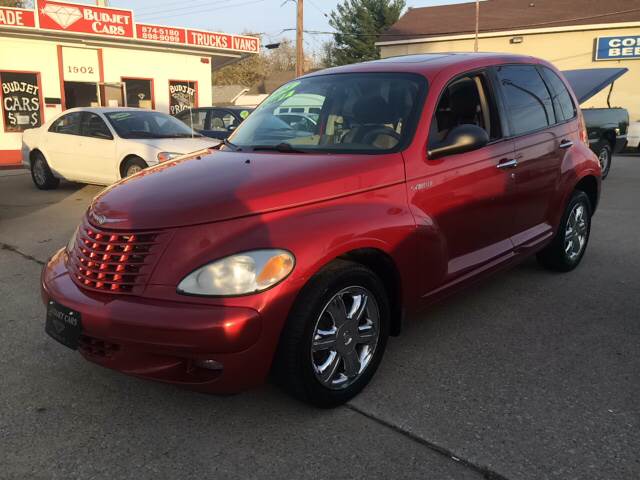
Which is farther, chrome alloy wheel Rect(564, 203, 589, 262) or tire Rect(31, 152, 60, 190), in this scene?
tire Rect(31, 152, 60, 190)

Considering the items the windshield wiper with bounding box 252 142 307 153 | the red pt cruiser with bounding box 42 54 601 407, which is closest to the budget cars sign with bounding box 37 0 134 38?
the red pt cruiser with bounding box 42 54 601 407

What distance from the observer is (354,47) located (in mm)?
45250

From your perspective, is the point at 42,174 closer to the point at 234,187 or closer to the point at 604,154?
the point at 234,187

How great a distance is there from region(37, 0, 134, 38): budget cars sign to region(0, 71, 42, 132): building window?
157 cm

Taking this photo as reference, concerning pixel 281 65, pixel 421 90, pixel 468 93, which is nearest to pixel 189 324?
pixel 421 90

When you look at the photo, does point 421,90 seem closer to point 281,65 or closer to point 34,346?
point 34,346

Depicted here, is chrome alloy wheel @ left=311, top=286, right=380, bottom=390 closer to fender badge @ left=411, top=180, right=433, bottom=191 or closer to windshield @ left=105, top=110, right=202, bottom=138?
fender badge @ left=411, top=180, right=433, bottom=191

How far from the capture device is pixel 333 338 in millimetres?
2943

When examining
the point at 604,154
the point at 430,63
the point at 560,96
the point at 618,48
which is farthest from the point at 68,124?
the point at 618,48

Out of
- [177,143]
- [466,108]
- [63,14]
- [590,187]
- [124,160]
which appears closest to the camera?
[466,108]

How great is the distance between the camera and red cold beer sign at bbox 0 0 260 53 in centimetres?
1511

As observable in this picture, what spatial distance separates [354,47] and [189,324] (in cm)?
4554

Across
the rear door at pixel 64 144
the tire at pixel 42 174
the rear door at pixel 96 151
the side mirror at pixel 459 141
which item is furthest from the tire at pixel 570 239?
the tire at pixel 42 174

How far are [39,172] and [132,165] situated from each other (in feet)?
9.68
